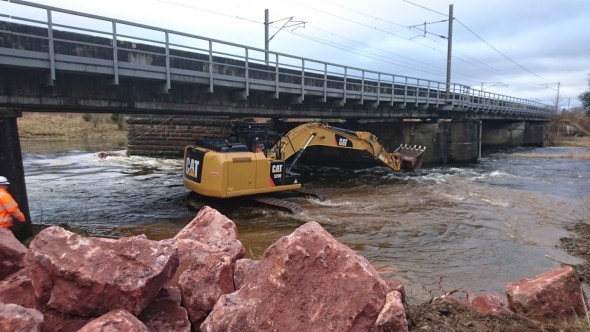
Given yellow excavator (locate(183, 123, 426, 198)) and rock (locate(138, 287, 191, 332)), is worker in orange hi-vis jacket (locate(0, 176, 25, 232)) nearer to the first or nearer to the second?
rock (locate(138, 287, 191, 332))

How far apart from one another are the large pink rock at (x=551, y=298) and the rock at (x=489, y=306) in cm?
22

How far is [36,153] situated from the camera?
32.6m

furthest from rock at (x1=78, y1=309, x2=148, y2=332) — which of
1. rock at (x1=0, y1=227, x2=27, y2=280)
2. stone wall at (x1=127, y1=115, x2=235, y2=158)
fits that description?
stone wall at (x1=127, y1=115, x2=235, y2=158)

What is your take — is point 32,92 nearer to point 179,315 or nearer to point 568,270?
point 179,315

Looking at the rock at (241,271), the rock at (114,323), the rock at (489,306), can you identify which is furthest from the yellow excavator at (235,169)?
the rock at (114,323)

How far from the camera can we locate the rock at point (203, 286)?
4.34 meters

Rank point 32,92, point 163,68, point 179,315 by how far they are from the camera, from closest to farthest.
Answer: point 179,315 < point 32,92 < point 163,68

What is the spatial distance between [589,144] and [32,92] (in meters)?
60.6

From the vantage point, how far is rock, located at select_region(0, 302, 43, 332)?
318cm

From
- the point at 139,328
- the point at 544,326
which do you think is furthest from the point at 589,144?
the point at 139,328

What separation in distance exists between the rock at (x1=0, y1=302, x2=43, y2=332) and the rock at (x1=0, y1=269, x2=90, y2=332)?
38 cm

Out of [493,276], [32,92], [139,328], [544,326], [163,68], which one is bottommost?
[493,276]

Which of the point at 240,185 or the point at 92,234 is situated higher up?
the point at 240,185

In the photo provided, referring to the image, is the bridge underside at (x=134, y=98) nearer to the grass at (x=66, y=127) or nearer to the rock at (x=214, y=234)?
the rock at (x=214, y=234)
